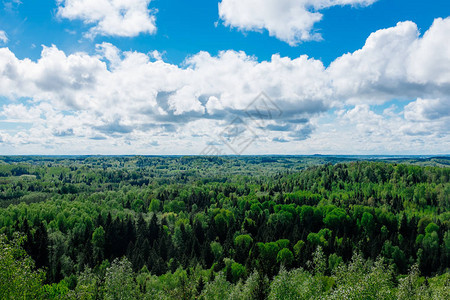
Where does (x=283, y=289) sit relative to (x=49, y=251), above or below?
above

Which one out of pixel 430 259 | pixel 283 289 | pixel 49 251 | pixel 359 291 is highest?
pixel 359 291

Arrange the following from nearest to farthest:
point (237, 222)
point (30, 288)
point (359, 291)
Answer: point (30, 288), point (359, 291), point (237, 222)

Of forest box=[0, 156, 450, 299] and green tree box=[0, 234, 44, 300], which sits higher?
green tree box=[0, 234, 44, 300]

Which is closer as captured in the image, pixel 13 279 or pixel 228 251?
pixel 13 279

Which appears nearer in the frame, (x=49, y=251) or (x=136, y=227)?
(x=49, y=251)

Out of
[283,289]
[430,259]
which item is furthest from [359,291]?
[430,259]

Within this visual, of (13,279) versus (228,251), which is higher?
(13,279)

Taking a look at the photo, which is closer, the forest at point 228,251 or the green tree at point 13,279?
the green tree at point 13,279

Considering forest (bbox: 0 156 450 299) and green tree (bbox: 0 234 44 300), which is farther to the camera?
forest (bbox: 0 156 450 299)

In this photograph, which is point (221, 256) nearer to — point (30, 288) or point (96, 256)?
point (96, 256)

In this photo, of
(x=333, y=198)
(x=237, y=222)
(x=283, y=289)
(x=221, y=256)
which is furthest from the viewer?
(x=333, y=198)

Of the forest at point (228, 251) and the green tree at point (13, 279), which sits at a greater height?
the green tree at point (13, 279)
